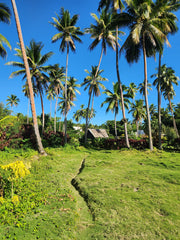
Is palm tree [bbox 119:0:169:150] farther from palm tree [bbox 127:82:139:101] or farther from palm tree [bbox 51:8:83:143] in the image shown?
palm tree [bbox 127:82:139:101]

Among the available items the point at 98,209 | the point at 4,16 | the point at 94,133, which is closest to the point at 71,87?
the point at 94,133

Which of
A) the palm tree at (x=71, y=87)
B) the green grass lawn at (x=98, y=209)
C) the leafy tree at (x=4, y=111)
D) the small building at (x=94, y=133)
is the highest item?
A: the palm tree at (x=71, y=87)

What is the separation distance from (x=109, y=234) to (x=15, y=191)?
11.8 ft

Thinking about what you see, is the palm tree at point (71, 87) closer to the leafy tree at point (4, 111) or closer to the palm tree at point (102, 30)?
the palm tree at point (102, 30)

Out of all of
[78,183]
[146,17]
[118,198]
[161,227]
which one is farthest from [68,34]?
[161,227]

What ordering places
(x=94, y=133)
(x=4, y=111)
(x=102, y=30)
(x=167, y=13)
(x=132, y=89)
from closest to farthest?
(x=4, y=111) → (x=167, y=13) → (x=102, y=30) → (x=94, y=133) → (x=132, y=89)

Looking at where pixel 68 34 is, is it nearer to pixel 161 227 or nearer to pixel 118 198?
pixel 118 198

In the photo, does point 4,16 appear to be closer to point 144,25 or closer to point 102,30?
point 102,30

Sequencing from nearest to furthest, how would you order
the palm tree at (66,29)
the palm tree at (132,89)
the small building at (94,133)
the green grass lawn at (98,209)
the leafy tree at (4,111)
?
the green grass lawn at (98,209)
the leafy tree at (4,111)
the palm tree at (66,29)
the small building at (94,133)
the palm tree at (132,89)

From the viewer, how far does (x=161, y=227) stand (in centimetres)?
361

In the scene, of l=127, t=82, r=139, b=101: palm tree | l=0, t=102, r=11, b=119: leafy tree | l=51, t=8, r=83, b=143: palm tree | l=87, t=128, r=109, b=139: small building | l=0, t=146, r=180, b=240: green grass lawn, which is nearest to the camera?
l=0, t=146, r=180, b=240: green grass lawn

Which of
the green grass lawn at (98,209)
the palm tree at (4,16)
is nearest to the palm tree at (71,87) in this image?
the palm tree at (4,16)

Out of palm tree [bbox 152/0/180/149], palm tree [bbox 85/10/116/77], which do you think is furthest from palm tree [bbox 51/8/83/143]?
palm tree [bbox 152/0/180/149]

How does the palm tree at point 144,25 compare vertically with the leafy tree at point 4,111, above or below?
above
